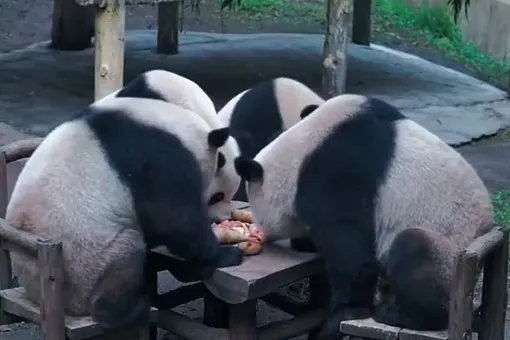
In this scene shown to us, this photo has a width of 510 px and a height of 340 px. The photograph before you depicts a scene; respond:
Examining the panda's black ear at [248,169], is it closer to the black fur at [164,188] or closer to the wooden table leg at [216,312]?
the black fur at [164,188]

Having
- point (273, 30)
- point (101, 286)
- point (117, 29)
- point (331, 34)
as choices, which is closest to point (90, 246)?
point (101, 286)

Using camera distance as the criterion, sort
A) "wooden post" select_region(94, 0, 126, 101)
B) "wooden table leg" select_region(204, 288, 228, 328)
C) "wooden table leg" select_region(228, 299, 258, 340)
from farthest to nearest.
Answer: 1. "wooden post" select_region(94, 0, 126, 101)
2. "wooden table leg" select_region(204, 288, 228, 328)
3. "wooden table leg" select_region(228, 299, 258, 340)

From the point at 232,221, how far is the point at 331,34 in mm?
2993

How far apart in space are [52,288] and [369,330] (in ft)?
3.82

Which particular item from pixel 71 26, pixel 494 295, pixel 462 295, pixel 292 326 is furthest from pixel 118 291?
pixel 71 26

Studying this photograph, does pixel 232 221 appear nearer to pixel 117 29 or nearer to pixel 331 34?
pixel 117 29

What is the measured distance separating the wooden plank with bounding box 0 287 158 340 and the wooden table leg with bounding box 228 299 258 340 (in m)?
0.31

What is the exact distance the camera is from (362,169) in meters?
3.80

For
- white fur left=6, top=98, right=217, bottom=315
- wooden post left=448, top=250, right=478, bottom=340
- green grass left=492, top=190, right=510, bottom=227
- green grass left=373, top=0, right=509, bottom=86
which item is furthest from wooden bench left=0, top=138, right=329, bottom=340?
green grass left=373, top=0, right=509, bottom=86

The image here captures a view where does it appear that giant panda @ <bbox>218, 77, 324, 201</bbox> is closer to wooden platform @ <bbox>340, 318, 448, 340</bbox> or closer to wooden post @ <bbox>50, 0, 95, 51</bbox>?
wooden platform @ <bbox>340, 318, 448, 340</bbox>

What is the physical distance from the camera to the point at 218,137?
3900 millimetres

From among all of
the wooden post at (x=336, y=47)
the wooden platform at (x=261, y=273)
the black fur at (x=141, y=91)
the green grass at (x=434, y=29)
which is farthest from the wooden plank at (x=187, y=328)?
the green grass at (x=434, y=29)

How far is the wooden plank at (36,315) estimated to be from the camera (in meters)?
3.60

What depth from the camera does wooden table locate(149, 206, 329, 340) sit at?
11.9 ft
